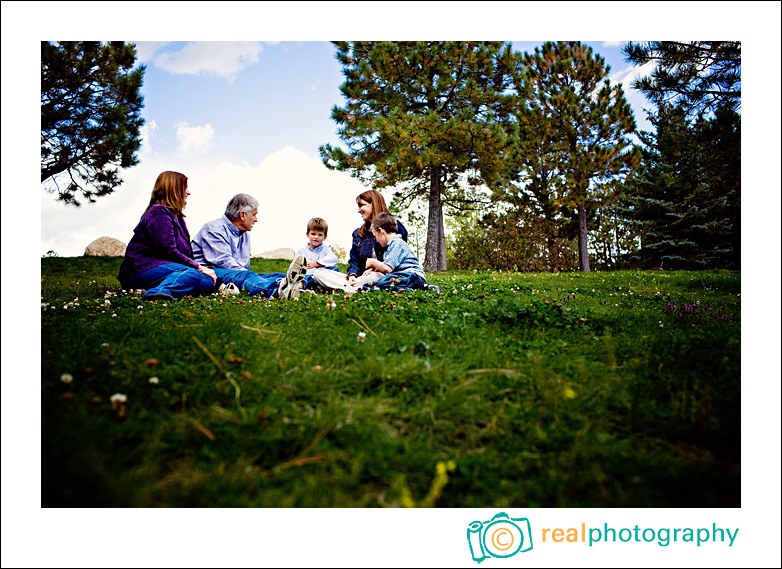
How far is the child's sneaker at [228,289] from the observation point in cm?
524

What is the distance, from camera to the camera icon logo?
148cm

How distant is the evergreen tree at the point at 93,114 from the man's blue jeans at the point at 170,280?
6.54 ft

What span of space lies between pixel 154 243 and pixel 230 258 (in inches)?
45.0

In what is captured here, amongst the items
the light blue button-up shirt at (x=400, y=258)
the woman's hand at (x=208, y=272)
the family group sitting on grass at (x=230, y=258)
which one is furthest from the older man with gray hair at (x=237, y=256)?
the light blue button-up shirt at (x=400, y=258)

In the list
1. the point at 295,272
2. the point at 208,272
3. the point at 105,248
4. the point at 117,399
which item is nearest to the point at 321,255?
the point at 295,272

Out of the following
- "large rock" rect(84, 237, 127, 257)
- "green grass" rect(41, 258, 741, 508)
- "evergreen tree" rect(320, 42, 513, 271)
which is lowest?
"green grass" rect(41, 258, 741, 508)

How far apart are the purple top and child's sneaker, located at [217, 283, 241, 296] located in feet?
1.90

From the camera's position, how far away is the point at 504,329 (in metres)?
3.26

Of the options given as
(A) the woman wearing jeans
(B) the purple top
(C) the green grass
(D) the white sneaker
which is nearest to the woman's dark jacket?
(D) the white sneaker

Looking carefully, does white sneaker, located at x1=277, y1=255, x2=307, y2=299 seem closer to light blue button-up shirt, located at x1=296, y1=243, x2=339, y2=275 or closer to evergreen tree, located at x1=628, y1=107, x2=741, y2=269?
light blue button-up shirt, located at x1=296, y1=243, x2=339, y2=275

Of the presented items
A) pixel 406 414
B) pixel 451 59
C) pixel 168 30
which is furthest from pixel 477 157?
pixel 406 414

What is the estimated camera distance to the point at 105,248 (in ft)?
38.4
